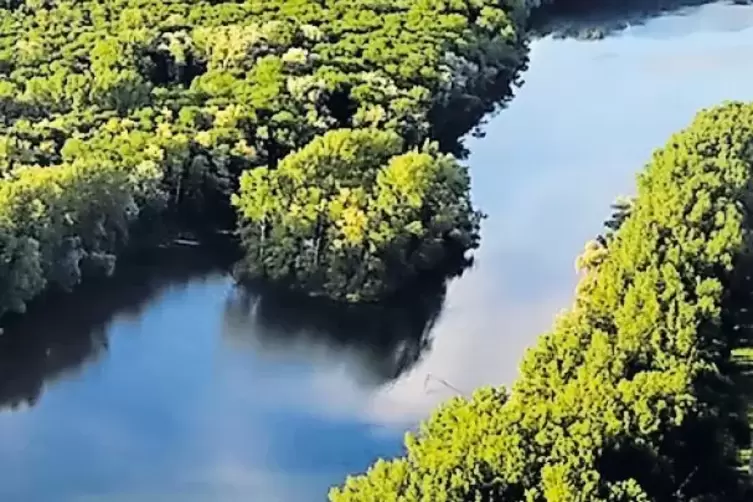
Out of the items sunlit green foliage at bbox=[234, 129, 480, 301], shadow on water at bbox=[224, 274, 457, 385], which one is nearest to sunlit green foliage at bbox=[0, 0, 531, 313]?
sunlit green foliage at bbox=[234, 129, 480, 301]

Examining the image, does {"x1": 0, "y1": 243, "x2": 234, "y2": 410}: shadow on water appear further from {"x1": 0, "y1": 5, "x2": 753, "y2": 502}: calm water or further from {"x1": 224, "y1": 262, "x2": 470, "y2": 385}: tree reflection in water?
{"x1": 224, "y1": 262, "x2": 470, "y2": 385}: tree reflection in water

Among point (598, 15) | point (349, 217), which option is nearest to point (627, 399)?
point (349, 217)

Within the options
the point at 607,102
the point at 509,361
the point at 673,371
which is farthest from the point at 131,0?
the point at 673,371

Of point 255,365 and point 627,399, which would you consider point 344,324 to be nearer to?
point 255,365

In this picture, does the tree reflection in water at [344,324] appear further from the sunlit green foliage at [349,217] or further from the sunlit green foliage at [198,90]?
the sunlit green foliage at [198,90]

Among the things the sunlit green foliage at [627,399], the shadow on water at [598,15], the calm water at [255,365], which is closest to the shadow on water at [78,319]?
the calm water at [255,365]
